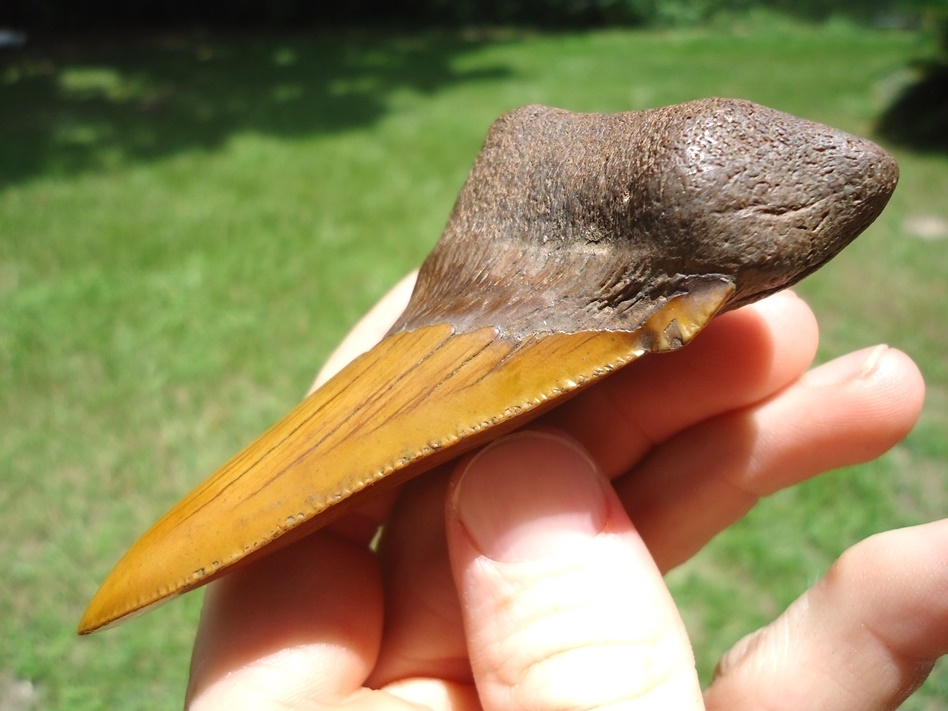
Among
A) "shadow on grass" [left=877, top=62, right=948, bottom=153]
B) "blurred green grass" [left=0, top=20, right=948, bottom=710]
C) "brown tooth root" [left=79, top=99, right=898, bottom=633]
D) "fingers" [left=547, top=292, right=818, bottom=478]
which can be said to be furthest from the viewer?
"shadow on grass" [left=877, top=62, right=948, bottom=153]

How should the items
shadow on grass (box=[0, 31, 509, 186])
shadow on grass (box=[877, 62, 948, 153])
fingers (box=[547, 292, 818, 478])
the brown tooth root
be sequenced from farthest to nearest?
shadow on grass (box=[877, 62, 948, 153])
shadow on grass (box=[0, 31, 509, 186])
fingers (box=[547, 292, 818, 478])
the brown tooth root

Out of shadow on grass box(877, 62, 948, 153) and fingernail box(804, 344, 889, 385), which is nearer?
fingernail box(804, 344, 889, 385)

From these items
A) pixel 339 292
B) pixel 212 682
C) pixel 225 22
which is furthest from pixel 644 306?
pixel 225 22

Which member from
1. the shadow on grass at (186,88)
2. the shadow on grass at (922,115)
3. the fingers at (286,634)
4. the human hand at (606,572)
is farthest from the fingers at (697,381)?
the shadow on grass at (922,115)

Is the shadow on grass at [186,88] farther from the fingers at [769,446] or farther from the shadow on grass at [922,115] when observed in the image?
the fingers at [769,446]

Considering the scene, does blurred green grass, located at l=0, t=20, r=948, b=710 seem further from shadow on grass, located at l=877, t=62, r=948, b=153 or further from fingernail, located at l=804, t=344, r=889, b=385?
fingernail, located at l=804, t=344, r=889, b=385

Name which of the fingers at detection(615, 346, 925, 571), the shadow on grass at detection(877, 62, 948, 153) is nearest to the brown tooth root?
the fingers at detection(615, 346, 925, 571)

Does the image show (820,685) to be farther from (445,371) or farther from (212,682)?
(212,682)
